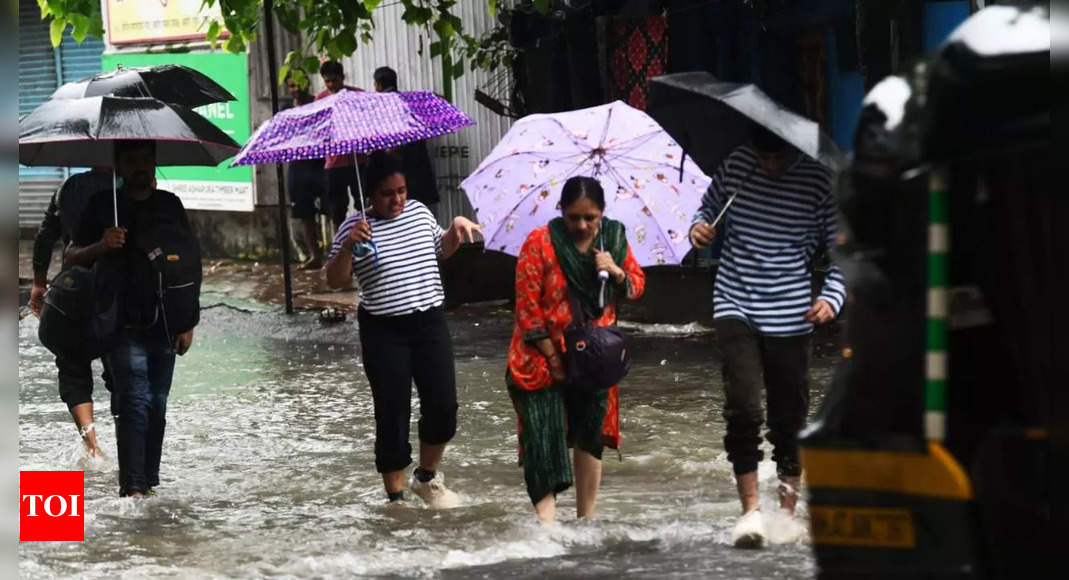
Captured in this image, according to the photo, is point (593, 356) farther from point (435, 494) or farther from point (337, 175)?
point (337, 175)

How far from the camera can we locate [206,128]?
809cm

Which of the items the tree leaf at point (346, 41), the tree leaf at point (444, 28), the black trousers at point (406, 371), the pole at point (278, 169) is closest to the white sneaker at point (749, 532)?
the black trousers at point (406, 371)

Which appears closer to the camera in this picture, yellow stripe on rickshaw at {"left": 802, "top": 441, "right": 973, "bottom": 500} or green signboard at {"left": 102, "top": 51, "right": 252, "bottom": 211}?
yellow stripe on rickshaw at {"left": 802, "top": 441, "right": 973, "bottom": 500}

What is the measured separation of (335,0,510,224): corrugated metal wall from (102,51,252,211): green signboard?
2.18 metres

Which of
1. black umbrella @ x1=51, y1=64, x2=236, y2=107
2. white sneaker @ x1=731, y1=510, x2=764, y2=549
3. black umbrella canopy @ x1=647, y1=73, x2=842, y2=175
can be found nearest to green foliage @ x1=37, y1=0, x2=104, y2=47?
black umbrella @ x1=51, y1=64, x2=236, y2=107

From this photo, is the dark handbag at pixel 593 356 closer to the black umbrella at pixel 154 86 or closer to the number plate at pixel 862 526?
the black umbrella at pixel 154 86

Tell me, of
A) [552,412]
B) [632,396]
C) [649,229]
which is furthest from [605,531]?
[632,396]

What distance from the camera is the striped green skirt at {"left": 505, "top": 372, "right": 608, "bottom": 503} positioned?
6801 millimetres

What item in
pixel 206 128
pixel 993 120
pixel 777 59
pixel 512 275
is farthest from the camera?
pixel 512 275

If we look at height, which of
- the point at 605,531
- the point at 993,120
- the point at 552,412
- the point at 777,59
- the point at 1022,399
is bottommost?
the point at 605,531

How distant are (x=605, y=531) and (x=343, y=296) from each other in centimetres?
880

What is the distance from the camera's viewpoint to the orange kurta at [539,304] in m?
6.74

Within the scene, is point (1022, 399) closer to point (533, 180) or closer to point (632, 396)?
point (533, 180)

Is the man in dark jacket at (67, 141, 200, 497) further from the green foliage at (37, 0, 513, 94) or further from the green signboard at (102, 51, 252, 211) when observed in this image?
the green signboard at (102, 51, 252, 211)
